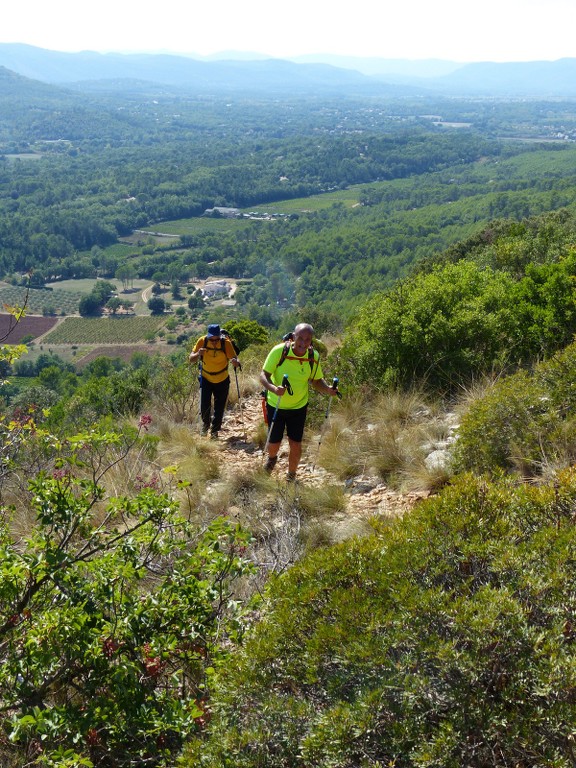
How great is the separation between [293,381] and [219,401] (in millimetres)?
1638

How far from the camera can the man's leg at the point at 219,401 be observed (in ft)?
21.7

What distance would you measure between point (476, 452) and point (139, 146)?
210m

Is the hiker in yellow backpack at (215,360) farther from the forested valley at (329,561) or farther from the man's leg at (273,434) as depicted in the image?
the man's leg at (273,434)

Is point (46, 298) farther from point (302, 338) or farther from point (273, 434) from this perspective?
point (302, 338)

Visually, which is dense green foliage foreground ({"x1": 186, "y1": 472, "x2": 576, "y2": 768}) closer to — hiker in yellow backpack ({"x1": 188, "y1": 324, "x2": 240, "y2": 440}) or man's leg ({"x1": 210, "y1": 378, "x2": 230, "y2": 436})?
hiker in yellow backpack ({"x1": 188, "y1": 324, "x2": 240, "y2": 440})

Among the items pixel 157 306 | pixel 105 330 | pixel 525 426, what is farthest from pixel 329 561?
pixel 157 306

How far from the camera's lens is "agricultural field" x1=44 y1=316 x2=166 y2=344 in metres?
65.2

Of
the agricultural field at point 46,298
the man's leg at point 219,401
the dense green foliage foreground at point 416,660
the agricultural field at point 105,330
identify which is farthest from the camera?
the agricultural field at point 46,298

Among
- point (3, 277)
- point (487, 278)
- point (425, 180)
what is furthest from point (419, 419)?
point (425, 180)

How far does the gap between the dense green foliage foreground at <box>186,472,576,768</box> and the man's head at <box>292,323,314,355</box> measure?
2765 mm

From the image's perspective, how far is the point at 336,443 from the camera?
578 centimetres

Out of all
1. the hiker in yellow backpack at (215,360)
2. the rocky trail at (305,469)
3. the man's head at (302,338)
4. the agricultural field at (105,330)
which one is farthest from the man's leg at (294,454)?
the agricultural field at (105,330)

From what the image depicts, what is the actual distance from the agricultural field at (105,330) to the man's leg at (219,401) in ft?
196

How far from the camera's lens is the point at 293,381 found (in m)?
5.29
